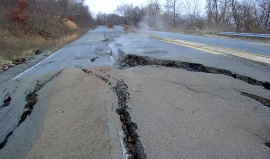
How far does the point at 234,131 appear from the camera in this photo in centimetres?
313

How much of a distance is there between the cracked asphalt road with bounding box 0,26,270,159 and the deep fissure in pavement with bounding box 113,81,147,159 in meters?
0.02

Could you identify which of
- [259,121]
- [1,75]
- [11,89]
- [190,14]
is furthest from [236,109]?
[190,14]

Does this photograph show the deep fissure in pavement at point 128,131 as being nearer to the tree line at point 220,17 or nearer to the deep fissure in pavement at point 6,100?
the deep fissure in pavement at point 6,100

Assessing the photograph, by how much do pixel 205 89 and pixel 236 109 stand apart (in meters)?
1.06

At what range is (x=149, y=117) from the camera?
12.0 feet

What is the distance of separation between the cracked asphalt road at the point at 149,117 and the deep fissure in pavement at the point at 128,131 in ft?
0.08

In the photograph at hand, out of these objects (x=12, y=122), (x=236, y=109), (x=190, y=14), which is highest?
(x=190, y=14)

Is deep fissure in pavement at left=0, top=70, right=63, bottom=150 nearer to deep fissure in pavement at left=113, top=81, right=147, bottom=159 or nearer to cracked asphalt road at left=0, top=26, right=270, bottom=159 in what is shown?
cracked asphalt road at left=0, top=26, right=270, bottom=159

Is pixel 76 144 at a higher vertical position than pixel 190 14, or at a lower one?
lower

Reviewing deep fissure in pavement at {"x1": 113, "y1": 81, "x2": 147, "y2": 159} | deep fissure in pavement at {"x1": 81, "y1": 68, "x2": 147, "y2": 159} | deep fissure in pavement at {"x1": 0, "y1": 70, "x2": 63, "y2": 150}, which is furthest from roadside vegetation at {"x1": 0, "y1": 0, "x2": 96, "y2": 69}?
deep fissure in pavement at {"x1": 113, "y1": 81, "x2": 147, "y2": 159}

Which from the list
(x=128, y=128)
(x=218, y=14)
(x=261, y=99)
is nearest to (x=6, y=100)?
(x=128, y=128)

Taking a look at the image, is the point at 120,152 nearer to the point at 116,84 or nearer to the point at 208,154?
the point at 208,154

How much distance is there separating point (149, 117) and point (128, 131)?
1.59 feet

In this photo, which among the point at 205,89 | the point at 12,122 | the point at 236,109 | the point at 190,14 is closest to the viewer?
the point at 236,109
